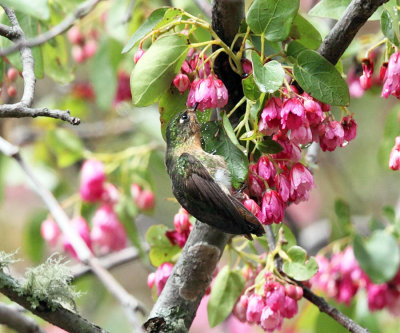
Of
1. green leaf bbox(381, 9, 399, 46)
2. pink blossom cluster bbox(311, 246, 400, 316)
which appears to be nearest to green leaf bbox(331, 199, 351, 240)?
pink blossom cluster bbox(311, 246, 400, 316)

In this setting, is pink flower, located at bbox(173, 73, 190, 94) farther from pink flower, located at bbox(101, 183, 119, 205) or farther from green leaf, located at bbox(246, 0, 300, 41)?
pink flower, located at bbox(101, 183, 119, 205)

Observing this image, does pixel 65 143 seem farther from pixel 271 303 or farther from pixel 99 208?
pixel 271 303

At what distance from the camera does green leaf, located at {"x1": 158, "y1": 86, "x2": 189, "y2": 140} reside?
1747mm

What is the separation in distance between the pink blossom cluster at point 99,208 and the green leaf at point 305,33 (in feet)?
5.03

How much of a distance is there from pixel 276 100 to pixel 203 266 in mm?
502

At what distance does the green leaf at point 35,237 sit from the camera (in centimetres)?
352

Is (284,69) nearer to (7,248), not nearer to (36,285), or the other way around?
→ (36,285)

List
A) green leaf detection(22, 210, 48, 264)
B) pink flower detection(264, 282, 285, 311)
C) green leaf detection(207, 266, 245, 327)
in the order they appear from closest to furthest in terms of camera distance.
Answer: pink flower detection(264, 282, 285, 311), green leaf detection(207, 266, 245, 327), green leaf detection(22, 210, 48, 264)

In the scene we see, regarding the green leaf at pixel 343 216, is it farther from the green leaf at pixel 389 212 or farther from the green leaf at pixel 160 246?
the green leaf at pixel 160 246

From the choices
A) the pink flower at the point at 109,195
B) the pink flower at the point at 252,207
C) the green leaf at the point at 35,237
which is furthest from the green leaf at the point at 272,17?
the green leaf at the point at 35,237

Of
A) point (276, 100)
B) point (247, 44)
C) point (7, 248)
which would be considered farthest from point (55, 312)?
point (7, 248)

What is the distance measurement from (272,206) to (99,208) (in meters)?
1.76

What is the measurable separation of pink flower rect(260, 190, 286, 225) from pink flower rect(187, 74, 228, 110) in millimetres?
224

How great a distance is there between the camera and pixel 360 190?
5.57 m
